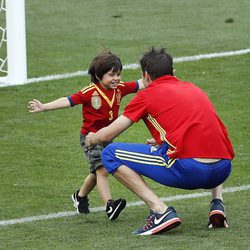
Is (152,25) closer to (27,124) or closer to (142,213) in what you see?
(27,124)

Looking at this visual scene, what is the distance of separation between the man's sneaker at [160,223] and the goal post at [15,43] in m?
6.50

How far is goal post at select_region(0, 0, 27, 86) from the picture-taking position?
1380 centimetres

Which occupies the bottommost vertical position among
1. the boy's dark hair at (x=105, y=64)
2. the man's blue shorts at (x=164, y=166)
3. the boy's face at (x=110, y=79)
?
the man's blue shorts at (x=164, y=166)

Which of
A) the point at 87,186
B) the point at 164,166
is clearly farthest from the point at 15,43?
the point at 164,166

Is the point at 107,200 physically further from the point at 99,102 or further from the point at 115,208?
the point at 99,102

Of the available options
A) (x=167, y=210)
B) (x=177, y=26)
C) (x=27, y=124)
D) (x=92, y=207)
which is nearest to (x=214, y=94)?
(x=27, y=124)

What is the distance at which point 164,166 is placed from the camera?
7.78 metres

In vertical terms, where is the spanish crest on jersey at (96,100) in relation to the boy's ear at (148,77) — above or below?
below

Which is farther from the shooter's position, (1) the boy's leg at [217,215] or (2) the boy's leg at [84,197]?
(2) the boy's leg at [84,197]

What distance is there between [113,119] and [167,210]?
3.84 ft

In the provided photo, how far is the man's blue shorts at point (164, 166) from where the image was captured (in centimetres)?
766

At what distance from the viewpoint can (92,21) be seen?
17609 millimetres

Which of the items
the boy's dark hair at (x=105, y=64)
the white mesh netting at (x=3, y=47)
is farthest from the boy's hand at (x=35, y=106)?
the white mesh netting at (x=3, y=47)

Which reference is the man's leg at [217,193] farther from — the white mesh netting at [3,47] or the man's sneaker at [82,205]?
the white mesh netting at [3,47]
